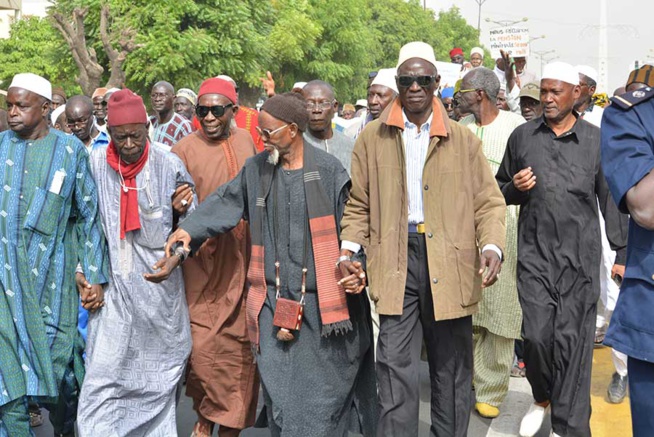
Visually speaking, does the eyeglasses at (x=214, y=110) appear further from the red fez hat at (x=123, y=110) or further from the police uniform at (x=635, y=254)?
the police uniform at (x=635, y=254)

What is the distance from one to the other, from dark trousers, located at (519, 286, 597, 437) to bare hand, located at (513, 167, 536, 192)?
0.63 m

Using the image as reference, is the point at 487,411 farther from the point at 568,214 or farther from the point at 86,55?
the point at 86,55

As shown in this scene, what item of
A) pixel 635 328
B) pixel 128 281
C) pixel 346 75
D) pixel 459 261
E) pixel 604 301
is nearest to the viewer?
pixel 635 328

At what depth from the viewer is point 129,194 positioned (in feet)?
17.6

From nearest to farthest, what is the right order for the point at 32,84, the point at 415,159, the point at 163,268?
1. the point at 163,268
2. the point at 415,159
3. the point at 32,84

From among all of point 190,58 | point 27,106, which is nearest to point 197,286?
point 27,106

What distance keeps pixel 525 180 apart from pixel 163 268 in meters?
2.25

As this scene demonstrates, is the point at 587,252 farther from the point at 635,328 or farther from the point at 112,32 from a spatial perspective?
the point at 112,32

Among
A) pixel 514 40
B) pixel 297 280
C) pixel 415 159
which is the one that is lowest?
pixel 297 280

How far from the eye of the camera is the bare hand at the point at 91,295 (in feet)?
17.7

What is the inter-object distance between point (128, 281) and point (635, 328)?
304cm

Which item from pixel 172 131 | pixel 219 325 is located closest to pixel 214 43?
pixel 172 131

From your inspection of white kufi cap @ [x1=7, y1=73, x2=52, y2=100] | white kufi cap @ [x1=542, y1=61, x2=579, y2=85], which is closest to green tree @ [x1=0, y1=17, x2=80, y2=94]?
white kufi cap @ [x1=7, y1=73, x2=52, y2=100]

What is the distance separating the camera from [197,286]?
19.2 ft
